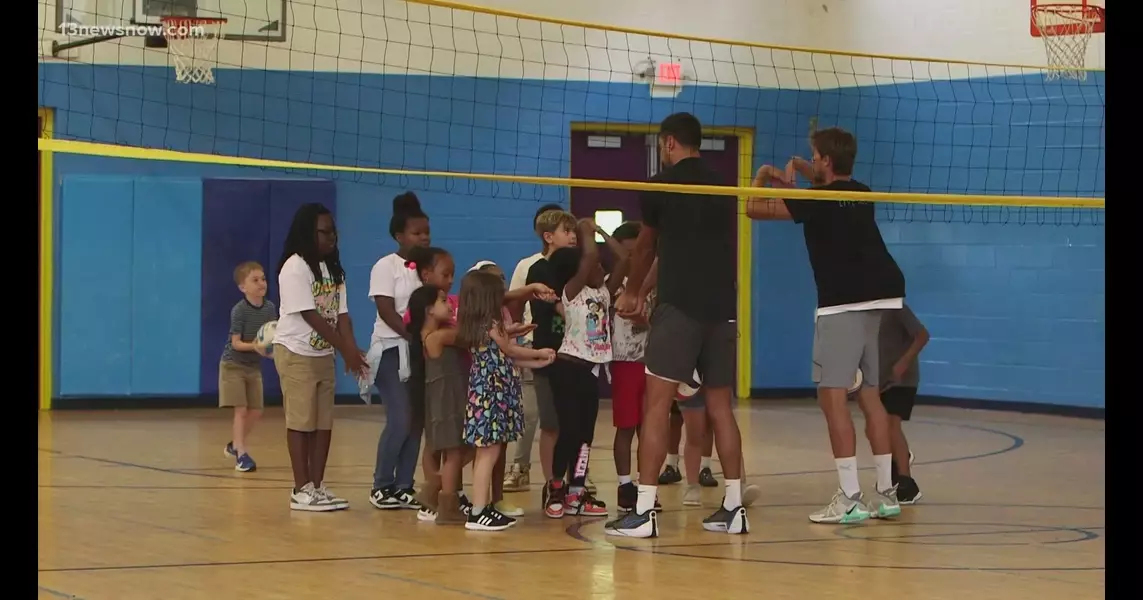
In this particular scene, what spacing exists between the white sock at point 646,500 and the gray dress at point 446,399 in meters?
0.85

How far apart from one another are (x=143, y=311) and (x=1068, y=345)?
8.06 m

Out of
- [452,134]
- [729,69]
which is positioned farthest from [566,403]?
[729,69]

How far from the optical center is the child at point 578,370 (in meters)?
6.79

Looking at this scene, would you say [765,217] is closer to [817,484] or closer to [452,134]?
[817,484]

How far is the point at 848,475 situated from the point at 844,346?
596mm

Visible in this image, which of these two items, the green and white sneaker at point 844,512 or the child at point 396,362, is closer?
the green and white sneaker at point 844,512

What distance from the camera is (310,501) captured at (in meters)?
6.97

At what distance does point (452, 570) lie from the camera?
17.7 ft

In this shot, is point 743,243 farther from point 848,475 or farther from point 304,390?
point 304,390

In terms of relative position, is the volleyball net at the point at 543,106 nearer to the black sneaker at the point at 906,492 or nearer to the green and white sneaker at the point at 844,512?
the black sneaker at the point at 906,492

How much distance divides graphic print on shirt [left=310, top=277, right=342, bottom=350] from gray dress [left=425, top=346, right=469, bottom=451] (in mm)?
628

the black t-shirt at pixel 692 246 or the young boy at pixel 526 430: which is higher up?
the black t-shirt at pixel 692 246

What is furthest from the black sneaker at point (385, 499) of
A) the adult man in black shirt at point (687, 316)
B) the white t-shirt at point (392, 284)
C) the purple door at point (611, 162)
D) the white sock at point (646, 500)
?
the purple door at point (611, 162)

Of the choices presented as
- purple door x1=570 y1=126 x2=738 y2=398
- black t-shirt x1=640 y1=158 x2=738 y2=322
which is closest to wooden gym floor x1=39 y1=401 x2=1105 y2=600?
black t-shirt x1=640 y1=158 x2=738 y2=322
